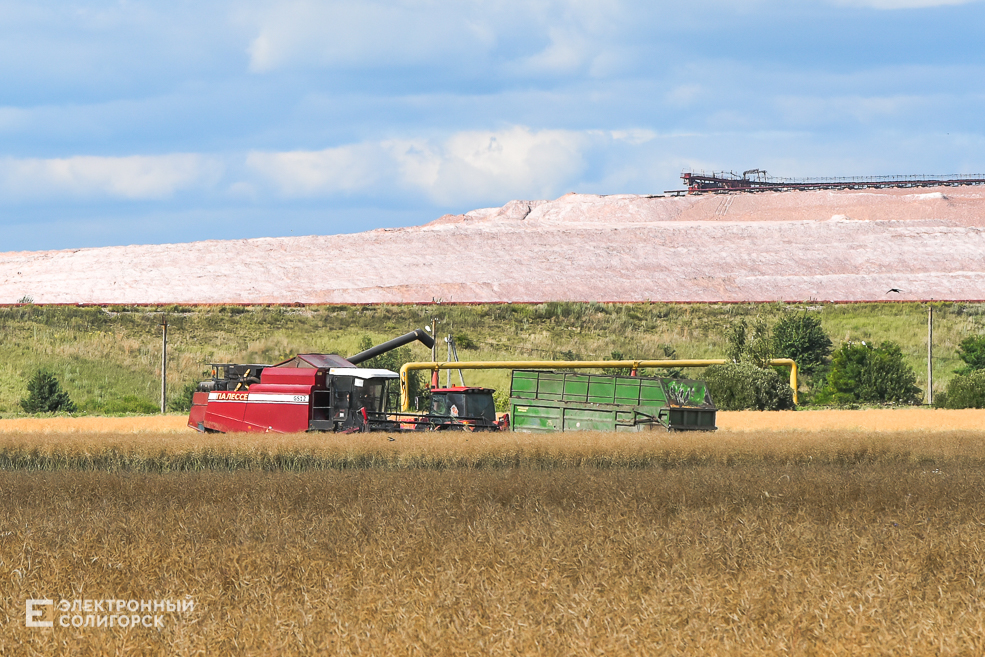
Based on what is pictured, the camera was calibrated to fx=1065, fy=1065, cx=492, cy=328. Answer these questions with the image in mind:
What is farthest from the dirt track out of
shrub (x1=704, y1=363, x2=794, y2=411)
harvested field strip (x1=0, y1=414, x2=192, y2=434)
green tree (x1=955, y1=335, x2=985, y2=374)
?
green tree (x1=955, y1=335, x2=985, y2=374)

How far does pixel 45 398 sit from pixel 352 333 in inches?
1053

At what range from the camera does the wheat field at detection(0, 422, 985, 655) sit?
23.6 feet

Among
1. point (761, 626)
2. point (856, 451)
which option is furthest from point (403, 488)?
point (856, 451)

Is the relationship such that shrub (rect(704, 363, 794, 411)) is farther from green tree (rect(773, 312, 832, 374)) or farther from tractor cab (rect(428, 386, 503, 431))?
tractor cab (rect(428, 386, 503, 431))

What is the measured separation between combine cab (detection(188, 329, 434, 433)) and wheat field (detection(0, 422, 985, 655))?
39.3 ft

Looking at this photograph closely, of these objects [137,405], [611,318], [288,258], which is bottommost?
[137,405]

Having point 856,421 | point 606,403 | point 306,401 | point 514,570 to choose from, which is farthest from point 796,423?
point 514,570

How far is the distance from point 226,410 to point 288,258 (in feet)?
334

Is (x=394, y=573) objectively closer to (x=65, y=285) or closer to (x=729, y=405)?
(x=729, y=405)

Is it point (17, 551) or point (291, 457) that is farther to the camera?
point (291, 457)

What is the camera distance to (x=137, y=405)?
54531mm

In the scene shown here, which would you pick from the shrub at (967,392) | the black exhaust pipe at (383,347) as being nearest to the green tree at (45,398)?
the black exhaust pipe at (383,347)

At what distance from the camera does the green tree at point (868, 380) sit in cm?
5409

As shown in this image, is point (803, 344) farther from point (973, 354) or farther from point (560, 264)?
point (560, 264)
